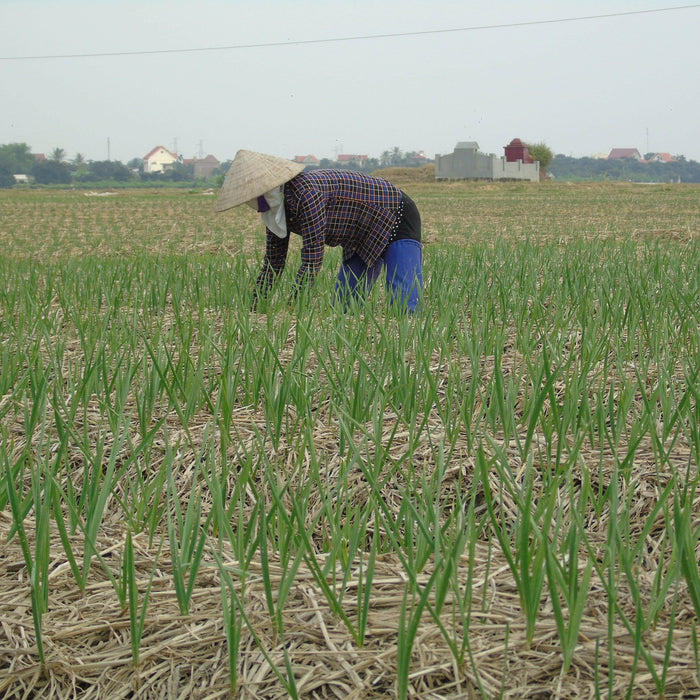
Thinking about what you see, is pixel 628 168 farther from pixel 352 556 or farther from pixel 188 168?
pixel 352 556

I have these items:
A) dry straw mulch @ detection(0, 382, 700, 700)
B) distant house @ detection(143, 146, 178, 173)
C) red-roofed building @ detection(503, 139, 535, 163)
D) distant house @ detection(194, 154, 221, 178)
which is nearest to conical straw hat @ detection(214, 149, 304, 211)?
dry straw mulch @ detection(0, 382, 700, 700)

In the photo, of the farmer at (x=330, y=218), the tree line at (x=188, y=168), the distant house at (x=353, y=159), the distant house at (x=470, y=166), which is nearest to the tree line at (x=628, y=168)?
the tree line at (x=188, y=168)

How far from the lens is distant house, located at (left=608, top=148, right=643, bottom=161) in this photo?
378 ft

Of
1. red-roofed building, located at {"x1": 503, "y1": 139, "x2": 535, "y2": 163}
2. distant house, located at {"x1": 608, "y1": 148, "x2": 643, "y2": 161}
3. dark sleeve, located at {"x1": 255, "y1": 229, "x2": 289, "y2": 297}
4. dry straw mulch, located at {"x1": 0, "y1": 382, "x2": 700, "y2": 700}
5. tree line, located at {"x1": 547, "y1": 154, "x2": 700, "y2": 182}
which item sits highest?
distant house, located at {"x1": 608, "y1": 148, "x2": 643, "y2": 161}

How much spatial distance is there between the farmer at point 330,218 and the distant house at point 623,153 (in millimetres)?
119773

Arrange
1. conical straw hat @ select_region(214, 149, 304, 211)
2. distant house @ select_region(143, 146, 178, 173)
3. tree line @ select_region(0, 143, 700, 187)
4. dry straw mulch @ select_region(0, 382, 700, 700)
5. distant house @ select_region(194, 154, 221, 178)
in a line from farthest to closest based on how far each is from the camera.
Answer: distant house @ select_region(143, 146, 178, 173) → distant house @ select_region(194, 154, 221, 178) → tree line @ select_region(0, 143, 700, 187) → conical straw hat @ select_region(214, 149, 304, 211) → dry straw mulch @ select_region(0, 382, 700, 700)

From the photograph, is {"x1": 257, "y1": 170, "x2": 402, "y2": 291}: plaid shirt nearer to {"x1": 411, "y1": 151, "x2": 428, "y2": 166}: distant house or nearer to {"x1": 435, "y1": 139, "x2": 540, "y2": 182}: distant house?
{"x1": 435, "y1": 139, "x2": 540, "y2": 182}: distant house

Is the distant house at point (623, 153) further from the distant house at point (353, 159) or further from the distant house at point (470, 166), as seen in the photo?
the distant house at point (470, 166)

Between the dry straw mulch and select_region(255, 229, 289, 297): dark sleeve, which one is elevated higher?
select_region(255, 229, 289, 297): dark sleeve

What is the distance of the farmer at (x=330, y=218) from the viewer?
346cm

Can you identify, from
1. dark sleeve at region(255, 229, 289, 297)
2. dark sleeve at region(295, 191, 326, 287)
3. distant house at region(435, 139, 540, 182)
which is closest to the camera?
dark sleeve at region(295, 191, 326, 287)

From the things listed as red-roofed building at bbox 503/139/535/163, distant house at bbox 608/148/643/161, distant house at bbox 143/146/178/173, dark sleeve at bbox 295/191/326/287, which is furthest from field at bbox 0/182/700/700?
distant house at bbox 608/148/643/161

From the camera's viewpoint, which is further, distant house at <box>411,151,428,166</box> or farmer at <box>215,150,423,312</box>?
distant house at <box>411,151,428,166</box>

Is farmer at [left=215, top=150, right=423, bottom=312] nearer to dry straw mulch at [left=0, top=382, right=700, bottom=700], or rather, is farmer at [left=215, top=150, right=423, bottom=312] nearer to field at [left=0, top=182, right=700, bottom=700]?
field at [left=0, top=182, right=700, bottom=700]
